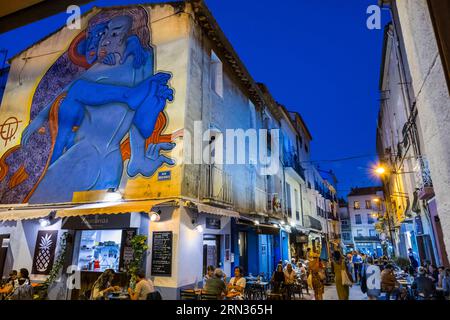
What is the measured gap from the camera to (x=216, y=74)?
12695mm

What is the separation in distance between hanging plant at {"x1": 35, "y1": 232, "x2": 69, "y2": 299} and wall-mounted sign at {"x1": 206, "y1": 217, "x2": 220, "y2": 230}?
467 cm

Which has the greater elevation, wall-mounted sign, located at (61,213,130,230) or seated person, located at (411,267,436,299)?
wall-mounted sign, located at (61,213,130,230)

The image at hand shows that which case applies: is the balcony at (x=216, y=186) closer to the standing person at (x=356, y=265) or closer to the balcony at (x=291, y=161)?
the balcony at (x=291, y=161)

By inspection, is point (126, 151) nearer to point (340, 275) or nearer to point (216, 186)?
point (216, 186)

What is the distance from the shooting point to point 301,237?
21188 mm

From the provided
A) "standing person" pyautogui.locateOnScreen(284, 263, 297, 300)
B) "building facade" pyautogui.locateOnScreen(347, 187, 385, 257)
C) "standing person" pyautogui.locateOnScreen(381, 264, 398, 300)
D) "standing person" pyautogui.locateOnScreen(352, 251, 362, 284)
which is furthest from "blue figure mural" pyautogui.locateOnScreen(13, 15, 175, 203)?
"building facade" pyautogui.locateOnScreen(347, 187, 385, 257)

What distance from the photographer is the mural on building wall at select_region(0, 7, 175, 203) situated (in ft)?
31.9

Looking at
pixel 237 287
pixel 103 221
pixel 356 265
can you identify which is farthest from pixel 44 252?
pixel 356 265

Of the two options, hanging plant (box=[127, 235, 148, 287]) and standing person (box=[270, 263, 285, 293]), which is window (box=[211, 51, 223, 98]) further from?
standing person (box=[270, 263, 285, 293])

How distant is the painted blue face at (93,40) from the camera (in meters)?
11.4
